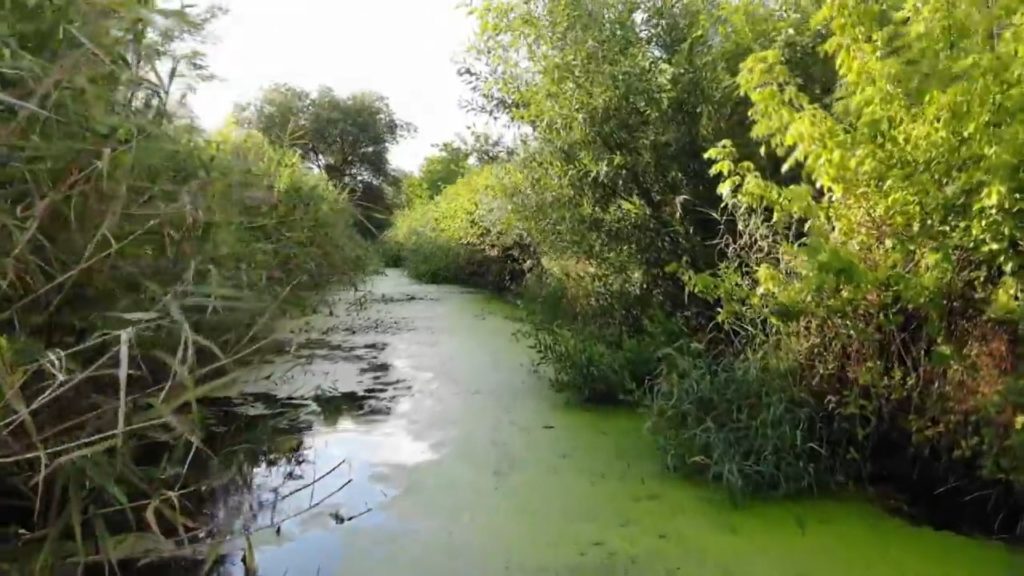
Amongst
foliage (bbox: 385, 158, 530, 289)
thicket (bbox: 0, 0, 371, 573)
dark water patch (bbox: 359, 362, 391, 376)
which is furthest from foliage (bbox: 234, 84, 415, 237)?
thicket (bbox: 0, 0, 371, 573)

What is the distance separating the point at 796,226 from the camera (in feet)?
14.2

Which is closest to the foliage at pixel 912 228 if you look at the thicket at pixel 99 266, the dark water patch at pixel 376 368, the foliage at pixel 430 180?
the thicket at pixel 99 266

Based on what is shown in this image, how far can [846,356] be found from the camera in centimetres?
365

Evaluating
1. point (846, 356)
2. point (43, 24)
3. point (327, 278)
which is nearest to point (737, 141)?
point (846, 356)

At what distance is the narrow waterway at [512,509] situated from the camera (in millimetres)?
2877

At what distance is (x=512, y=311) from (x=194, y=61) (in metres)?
7.93

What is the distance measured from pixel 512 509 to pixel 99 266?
179cm

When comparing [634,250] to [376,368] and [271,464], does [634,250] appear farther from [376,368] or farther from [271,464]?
[271,464]

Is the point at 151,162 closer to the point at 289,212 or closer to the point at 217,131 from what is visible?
the point at 217,131

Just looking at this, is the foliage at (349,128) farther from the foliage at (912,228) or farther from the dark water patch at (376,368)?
the foliage at (912,228)

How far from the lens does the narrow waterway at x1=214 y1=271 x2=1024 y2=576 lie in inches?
113

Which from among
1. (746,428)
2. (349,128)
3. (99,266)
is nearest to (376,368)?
(746,428)

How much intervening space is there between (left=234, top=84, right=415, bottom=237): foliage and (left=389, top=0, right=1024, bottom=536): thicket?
11.6m

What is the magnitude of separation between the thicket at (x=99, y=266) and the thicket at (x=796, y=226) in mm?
2078
